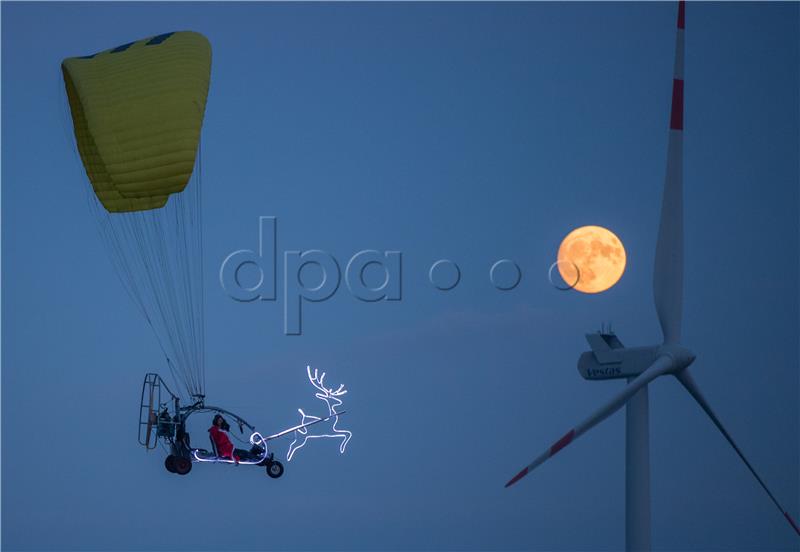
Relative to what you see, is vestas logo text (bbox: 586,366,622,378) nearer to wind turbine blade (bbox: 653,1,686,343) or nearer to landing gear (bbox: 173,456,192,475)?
wind turbine blade (bbox: 653,1,686,343)

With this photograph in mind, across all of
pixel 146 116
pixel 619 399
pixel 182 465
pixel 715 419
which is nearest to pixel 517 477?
pixel 619 399

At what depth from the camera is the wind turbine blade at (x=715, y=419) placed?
52.4 m

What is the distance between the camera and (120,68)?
55625 mm

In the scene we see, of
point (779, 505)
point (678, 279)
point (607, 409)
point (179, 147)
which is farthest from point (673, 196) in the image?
point (179, 147)

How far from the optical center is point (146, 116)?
2127 inches

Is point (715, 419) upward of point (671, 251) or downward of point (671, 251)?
downward

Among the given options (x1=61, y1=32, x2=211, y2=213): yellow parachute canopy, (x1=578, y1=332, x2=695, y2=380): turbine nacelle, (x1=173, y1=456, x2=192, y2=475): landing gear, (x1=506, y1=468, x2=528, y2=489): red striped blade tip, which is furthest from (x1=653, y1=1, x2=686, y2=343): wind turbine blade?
(x1=173, y1=456, x2=192, y2=475): landing gear

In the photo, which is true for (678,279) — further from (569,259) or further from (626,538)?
(626,538)

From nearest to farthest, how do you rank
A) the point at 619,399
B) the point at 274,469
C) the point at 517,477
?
the point at 517,477
the point at 619,399
the point at 274,469

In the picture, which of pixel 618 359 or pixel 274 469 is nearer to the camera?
pixel 618 359

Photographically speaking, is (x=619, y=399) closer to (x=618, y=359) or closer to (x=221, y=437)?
(x=618, y=359)

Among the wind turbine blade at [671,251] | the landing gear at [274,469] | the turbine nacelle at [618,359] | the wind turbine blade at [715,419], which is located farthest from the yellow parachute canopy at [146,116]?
the wind turbine blade at [715,419]

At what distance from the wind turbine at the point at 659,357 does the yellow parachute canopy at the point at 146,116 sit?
605 inches

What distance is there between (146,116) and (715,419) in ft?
72.7
